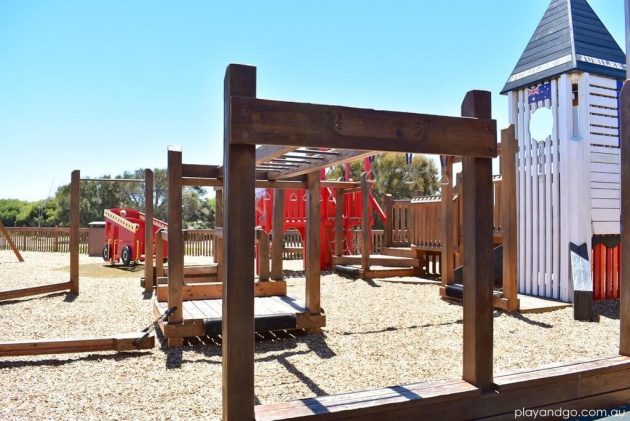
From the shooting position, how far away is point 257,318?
566 centimetres

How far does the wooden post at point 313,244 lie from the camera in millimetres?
5934

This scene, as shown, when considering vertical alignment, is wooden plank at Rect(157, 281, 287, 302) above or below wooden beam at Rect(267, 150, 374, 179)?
below

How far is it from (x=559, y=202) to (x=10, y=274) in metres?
12.8

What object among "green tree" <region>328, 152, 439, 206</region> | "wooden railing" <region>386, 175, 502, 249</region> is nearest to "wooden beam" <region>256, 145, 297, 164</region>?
"wooden railing" <region>386, 175, 502, 249</region>

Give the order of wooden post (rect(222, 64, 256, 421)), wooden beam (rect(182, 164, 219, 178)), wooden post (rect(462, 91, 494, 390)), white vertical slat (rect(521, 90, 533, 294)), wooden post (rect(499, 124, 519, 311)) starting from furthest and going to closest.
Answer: white vertical slat (rect(521, 90, 533, 294)) < wooden post (rect(499, 124, 519, 311)) < wooden beam (rect(182, 164, 219, 178)) < wooden post (rect(462, 91, 494, 390)) < wooden post (rect(222, 64, 256, 421))

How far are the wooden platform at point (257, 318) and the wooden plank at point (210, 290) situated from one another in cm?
15

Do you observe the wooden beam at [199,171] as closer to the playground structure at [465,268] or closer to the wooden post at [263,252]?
the wooden post at [263,252]

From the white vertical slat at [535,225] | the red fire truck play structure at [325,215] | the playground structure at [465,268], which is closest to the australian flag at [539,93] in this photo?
the white vertical slat at [535,225]

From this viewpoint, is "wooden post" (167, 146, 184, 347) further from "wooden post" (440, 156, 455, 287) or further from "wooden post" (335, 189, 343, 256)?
"wooden post" (335, 189, 343, 256)

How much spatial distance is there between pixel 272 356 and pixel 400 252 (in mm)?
8063

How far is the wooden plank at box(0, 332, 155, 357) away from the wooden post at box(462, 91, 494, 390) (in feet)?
11.2

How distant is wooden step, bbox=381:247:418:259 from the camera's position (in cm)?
1234

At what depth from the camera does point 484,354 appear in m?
3.26

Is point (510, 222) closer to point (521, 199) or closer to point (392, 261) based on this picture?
point (521, 199)
